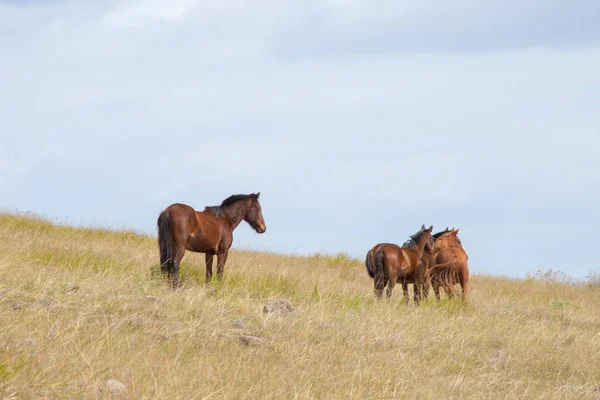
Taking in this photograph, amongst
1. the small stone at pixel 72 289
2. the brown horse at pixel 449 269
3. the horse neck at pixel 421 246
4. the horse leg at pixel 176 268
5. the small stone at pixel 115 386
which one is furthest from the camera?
the brown horse at pixel 449 269

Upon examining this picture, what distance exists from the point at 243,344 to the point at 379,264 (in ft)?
19.7

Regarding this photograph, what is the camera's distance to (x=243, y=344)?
774 cm

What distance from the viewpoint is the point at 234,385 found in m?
6.00

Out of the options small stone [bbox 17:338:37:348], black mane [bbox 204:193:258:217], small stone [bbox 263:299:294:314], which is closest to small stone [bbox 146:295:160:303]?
small stone [bbox 263:299:294:314]

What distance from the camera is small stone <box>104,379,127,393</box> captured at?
522cm

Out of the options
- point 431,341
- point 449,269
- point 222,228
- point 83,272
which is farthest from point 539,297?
point 83,272

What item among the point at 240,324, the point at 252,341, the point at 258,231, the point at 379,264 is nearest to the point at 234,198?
the point at 258,231

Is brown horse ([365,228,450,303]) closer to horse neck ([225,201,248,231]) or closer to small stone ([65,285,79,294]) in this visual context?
horse neck ([225,201,248,231])

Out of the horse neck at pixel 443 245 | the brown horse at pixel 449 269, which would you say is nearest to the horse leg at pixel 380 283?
the brown horse at pixel 449 269

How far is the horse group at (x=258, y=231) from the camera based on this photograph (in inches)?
488

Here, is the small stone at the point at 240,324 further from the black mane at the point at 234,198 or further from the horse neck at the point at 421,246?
the horse neck at the point at 421,246

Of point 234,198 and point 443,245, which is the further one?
point 443,245

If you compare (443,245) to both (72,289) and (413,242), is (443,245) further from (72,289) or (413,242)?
(72,289)

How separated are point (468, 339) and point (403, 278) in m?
4.12
